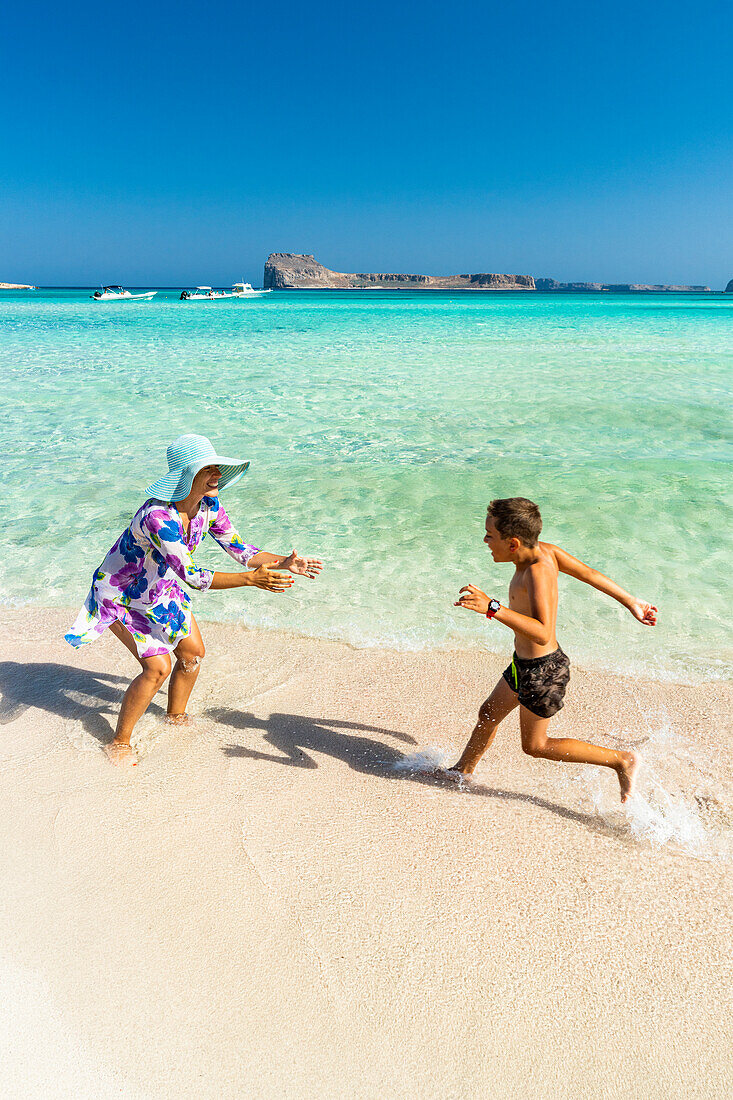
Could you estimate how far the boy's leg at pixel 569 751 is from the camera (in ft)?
9.82

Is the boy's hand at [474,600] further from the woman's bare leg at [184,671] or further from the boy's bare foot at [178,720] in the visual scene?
the boy's bare foot at [178,720]

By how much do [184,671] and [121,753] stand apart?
0.50 m

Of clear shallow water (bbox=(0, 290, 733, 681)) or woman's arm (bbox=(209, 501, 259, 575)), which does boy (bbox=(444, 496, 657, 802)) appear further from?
clear shallow water (bbox=(0, 290, 733, 681))

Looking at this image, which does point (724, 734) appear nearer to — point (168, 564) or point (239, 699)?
point (239, 699)

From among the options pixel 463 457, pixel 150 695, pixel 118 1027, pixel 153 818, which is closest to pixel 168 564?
pixel 150 695

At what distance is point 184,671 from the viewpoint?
146 inches

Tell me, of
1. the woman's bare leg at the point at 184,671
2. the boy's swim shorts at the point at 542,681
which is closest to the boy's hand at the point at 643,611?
the boy's swim shorts at the point at 542,681

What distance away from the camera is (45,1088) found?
78.0 inches

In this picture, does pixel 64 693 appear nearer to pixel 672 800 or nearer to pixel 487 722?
pixel 487 722

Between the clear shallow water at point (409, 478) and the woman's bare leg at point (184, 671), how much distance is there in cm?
129

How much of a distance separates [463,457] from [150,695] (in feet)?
22.1

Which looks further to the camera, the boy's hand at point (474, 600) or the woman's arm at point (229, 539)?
the woman's arm at point (229, 539)

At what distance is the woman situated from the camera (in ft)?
10.0

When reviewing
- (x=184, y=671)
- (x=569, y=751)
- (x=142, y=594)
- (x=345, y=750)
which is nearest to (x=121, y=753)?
(x=184, y=671)
